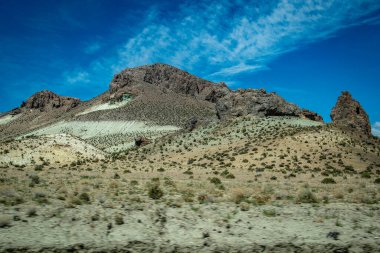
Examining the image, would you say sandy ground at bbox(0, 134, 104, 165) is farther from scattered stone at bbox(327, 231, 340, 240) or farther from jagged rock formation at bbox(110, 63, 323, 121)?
jagged rock formation at bbox(110, 63, 323, 121)

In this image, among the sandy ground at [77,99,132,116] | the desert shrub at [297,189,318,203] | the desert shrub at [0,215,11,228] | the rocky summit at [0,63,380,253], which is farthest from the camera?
the sandy ground at [77,99,132,116]

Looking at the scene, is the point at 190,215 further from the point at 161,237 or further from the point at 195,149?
the point at 195,149

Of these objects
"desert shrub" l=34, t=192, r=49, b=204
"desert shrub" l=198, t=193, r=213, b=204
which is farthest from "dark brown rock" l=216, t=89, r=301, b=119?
"desert shrub" l=34, t=192, r=49, b=204

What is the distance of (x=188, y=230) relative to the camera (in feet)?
45.1

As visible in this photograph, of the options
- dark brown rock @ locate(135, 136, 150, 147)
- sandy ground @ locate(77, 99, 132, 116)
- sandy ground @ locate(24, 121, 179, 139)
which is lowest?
dark brown rock @ locate(135, 136, 150, 147)

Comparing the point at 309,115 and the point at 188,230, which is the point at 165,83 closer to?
the point at 309,115

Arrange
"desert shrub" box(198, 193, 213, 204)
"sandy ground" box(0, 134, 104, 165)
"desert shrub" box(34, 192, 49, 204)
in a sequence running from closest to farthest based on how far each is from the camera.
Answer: "desert shrub" box(34, 192, 49, 204)
"desert shrub" box(198, 193, 213, 204)
"sandy ground" box(0, 134, 104, 165)

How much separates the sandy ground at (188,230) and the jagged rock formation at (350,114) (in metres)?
57.0

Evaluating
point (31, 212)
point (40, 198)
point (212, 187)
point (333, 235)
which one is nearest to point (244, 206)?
point (333, 235)

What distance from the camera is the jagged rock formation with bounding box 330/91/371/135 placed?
68562mm

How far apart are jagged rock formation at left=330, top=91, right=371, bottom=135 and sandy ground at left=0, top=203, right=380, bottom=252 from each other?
5700 centimetres

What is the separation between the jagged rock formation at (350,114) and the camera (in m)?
68.6

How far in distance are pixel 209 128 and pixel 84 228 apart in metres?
56.6

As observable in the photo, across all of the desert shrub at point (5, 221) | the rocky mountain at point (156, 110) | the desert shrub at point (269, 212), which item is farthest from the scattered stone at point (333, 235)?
the rocky mountain at point (156, 110)
